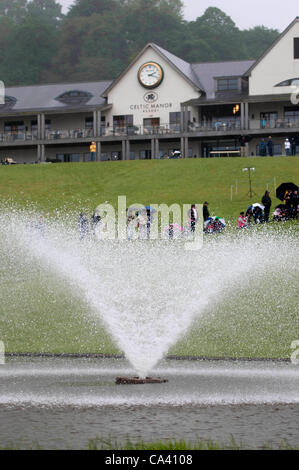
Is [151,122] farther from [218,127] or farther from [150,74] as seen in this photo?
[218,127]

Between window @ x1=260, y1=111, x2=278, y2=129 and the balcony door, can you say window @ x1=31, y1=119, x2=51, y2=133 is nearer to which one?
the balcony door

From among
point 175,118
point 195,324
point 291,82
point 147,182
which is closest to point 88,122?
point 175,118

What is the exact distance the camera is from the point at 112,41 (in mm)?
128375

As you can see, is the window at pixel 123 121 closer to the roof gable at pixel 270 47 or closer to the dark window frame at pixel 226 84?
the dark window frame at pixel 226 84

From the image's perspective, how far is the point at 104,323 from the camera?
21.4 m

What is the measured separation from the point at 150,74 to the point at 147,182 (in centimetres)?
2415

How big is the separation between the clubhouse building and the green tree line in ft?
132

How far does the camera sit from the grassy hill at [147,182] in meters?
45.5

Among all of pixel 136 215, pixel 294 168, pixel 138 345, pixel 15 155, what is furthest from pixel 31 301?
pixel 15 155

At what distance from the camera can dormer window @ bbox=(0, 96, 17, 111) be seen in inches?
3113

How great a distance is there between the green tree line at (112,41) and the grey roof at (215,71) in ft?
123

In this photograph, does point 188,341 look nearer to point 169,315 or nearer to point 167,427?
point 169,315

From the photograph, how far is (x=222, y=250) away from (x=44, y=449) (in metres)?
19.3

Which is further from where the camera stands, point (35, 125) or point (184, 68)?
point (35, 125)
